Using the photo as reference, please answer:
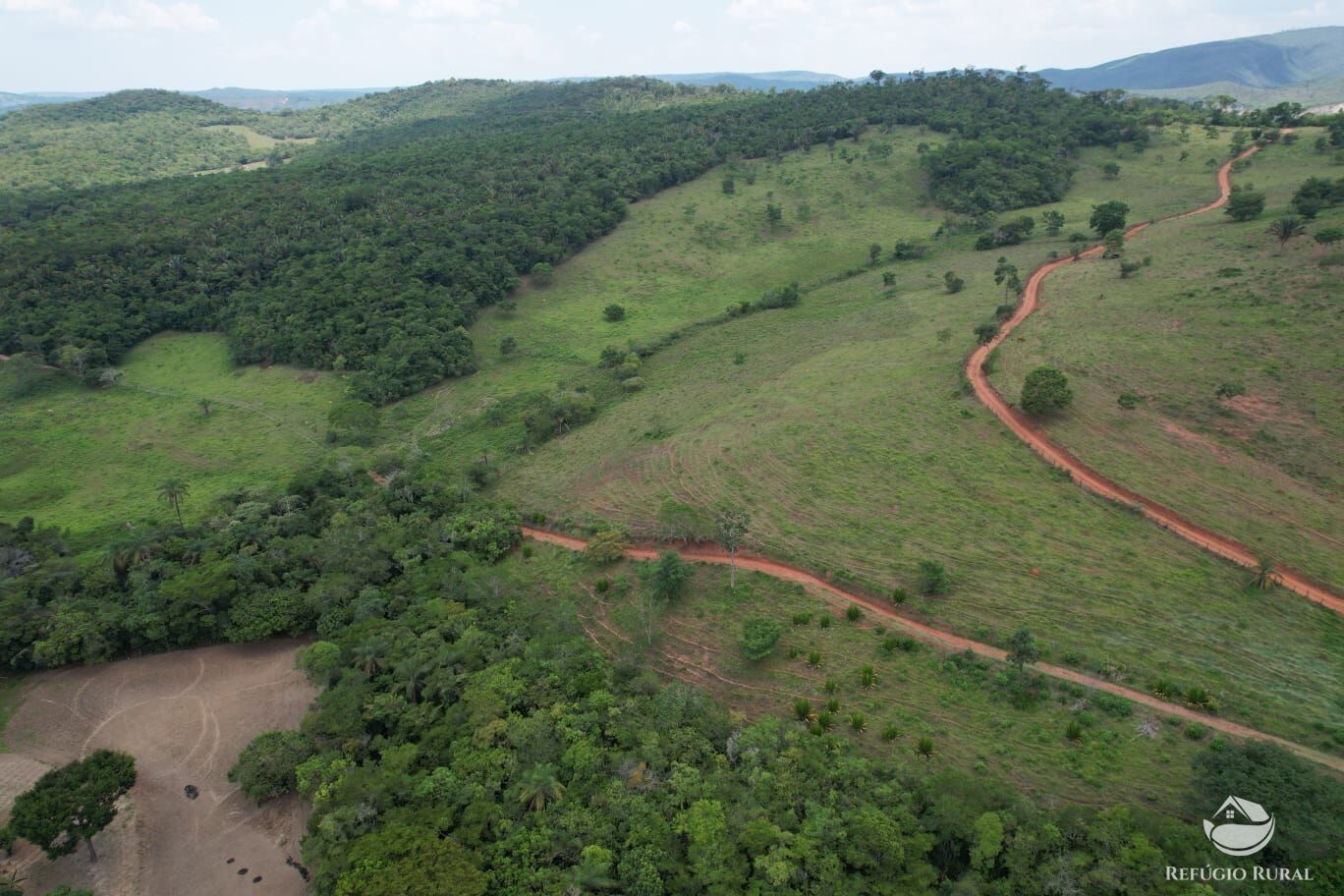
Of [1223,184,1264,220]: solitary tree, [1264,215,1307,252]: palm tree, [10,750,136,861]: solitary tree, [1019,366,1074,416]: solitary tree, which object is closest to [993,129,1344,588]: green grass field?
[1264,215,1307,252]: palm tree

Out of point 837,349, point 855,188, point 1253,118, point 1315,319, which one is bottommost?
point 837,349

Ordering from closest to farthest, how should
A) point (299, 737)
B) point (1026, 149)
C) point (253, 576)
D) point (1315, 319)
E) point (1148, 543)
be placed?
point (299, 737) < point (1148, 543) < point (253, 576) < point (1315, 319) < point (1026, 149)

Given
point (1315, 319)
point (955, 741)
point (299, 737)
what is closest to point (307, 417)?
point (299, 737)

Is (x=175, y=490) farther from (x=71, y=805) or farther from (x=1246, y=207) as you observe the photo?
(x=1246, y=207)

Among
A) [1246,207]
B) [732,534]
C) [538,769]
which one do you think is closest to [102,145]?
[732,534]

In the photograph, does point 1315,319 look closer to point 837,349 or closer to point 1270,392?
point 1270,392

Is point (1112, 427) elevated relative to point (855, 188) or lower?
lower

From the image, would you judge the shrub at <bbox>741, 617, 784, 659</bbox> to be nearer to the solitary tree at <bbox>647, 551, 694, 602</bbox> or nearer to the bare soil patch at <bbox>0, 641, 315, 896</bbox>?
the solitary tree at <bbox>647, 551, 694, 602</bbox>
